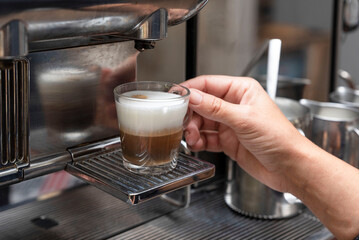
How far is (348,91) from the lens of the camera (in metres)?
1.30

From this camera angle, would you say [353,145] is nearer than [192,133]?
No

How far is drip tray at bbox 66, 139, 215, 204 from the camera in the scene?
0.59 meters

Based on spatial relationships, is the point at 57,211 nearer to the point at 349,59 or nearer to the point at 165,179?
the point at 165,179

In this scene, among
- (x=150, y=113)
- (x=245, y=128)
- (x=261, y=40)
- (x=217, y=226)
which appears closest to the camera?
(x=150, y=113)

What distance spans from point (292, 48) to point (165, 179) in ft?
2.50

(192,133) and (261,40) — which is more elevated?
(261,40)

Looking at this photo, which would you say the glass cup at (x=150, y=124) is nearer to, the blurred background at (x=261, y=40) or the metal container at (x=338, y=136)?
the blurred background at (x=261, y=40)

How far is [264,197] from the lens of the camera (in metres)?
0.88

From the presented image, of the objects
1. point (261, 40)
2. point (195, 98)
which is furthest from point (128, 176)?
point (261, 40)

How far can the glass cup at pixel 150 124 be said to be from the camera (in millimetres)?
605

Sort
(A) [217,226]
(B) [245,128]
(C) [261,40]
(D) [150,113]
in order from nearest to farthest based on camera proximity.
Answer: (D) [150,113]
(B) [245,128]
(A) [217,226]
(C) [261,40]

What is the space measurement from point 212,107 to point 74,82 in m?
0.20

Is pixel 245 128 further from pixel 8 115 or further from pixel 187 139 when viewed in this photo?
pixel 8 115

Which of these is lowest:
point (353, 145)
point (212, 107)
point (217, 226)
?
point (217, 226)
